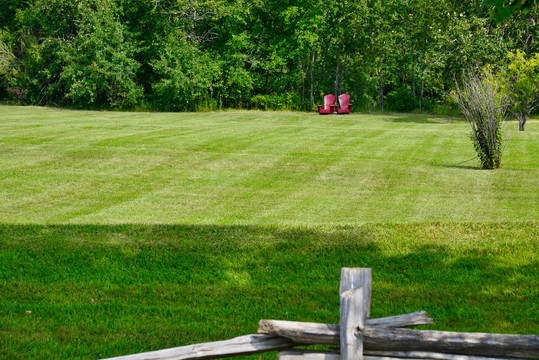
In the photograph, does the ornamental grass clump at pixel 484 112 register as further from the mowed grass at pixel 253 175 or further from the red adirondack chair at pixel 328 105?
the red adirondack chair at pixel 328 105

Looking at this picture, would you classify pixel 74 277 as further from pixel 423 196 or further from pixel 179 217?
pixel 423 196

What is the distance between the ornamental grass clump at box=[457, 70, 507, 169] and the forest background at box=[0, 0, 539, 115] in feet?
60.9

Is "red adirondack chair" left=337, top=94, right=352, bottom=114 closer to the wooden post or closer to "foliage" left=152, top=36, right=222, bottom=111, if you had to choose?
"foliage" left=152, top=36, right=222, bottom=111

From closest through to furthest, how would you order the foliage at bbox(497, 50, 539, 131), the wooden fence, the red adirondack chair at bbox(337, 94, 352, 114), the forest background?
the wooden fence → the foliage at bbox(497, 50, 539, 131) → the red adirondack chair at bbox(337, 94, 352, 114) → the forest background

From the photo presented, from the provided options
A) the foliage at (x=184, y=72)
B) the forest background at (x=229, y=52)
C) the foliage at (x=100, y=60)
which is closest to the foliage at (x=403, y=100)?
the forest background at (x=229, y=52)

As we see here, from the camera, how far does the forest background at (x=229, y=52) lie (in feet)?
120

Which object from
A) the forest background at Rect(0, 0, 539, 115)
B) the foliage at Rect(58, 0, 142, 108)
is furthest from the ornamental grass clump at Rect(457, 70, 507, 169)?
the foliage at Rect(58, 0, 142, 108)

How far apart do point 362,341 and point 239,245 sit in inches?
170

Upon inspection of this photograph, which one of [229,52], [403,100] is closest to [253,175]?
[229,52]

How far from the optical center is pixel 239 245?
7465 millimetres

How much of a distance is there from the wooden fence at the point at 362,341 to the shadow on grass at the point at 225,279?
1.41 metres

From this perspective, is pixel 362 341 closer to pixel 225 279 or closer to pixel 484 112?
pixel 225 279

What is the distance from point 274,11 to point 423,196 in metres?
28.3

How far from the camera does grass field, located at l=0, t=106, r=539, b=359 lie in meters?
5.30
